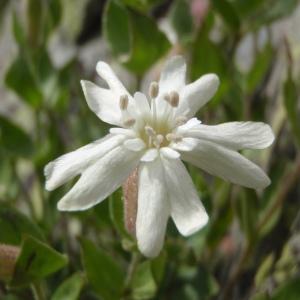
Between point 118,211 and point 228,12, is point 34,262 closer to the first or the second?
point 118,211

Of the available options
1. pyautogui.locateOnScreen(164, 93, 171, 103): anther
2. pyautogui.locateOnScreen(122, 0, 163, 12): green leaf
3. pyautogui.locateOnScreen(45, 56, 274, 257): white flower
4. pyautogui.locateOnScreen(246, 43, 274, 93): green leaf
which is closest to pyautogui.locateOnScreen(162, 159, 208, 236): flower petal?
Answer: pyautogui.locateOnScreen(45, 56, 274, 257): white flower

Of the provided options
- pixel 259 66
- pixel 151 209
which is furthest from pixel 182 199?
pixel 259 66

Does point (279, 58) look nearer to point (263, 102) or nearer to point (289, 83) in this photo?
point (263, 102)

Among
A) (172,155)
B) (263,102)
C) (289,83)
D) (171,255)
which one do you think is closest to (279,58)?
(263,102)

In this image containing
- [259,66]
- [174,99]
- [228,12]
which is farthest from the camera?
[259,66]

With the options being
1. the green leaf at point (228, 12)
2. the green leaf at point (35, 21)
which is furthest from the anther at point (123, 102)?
the green leaf at point (35, 21)

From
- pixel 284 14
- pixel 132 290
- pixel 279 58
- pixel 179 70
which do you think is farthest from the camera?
pixel 279 58

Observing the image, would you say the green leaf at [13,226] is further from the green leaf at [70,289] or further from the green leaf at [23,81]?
the green leaf at [23,81]
